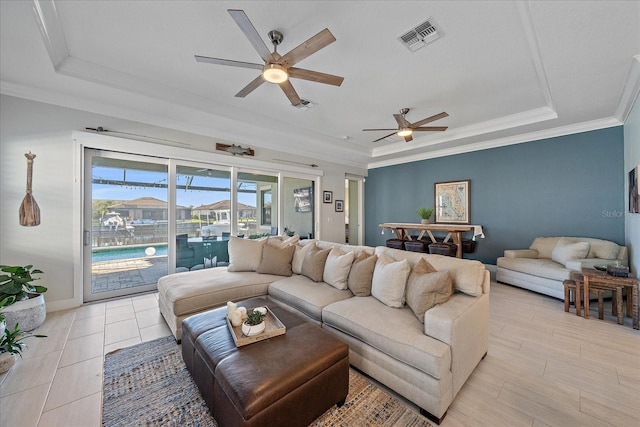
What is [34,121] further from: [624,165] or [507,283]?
[624,165]

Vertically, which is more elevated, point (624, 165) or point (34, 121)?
point (34, 121)

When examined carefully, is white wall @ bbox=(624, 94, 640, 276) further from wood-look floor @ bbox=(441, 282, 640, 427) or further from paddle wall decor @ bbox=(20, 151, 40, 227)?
paddle wall decor @ bbox=(20, 151, 40, 227)

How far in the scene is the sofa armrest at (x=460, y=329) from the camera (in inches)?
65.7

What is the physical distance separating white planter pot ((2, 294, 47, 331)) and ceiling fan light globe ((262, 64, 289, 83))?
11.5 feet

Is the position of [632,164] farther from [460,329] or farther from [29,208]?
[29,208]

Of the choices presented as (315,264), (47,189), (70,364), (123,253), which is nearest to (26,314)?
(70,364)

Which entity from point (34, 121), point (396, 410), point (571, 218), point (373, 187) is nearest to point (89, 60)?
point (34, 121)

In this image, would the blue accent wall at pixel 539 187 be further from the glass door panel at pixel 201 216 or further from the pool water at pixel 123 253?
the pool water at pixel 123 253

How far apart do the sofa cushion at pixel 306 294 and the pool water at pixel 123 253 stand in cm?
236

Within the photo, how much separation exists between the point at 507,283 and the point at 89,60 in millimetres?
6733

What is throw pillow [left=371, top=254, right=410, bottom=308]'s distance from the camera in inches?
86.5

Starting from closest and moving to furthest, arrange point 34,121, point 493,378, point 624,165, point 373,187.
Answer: point 493,378
point 34,121
point 624,165
point 373,187

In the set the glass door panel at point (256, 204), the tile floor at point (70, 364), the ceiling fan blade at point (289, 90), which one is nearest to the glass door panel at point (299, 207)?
the glass door panel at point (256, 204)

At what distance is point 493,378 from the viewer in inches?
78.3
